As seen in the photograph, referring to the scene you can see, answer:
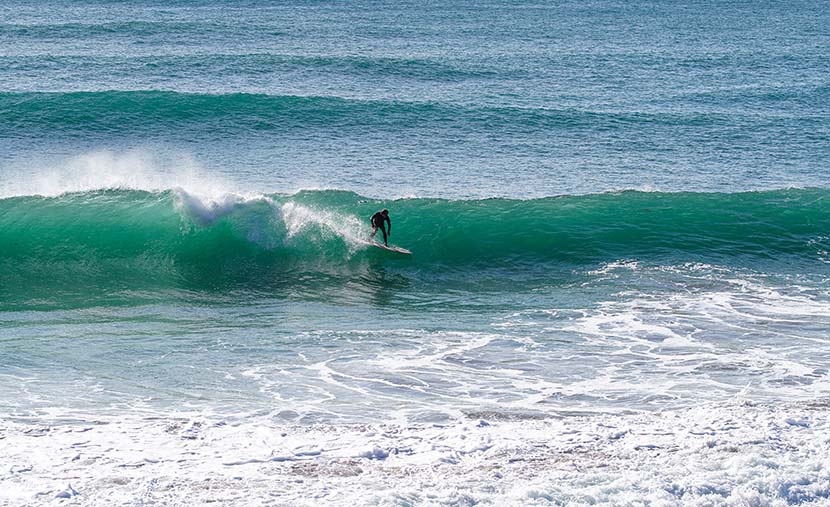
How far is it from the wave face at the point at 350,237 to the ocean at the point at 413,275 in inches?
2.5

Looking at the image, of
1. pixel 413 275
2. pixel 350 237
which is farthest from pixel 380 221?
pixel 413 275

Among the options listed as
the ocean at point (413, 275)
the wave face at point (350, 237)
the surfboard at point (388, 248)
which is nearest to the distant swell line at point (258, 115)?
the ocean at point (413, 275)

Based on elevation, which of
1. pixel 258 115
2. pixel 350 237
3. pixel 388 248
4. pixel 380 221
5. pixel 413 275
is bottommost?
pixel 413 275

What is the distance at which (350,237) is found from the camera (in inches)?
684

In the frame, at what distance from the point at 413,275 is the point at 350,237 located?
1.72m

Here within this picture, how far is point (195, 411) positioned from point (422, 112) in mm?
17343

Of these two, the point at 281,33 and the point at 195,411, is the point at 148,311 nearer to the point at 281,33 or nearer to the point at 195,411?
the point at 195,411

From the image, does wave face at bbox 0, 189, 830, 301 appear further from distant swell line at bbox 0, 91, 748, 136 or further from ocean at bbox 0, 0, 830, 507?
distant swell line at bbox 0, 91, 748, 136

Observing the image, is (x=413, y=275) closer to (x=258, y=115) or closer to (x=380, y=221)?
(x=380, y=221)

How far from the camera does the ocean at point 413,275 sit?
881cm

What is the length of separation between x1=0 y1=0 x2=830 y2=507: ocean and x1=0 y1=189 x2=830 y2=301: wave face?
0.06 m

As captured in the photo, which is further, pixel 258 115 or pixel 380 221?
pixel 258 115

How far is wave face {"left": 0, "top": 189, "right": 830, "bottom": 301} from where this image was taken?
16328mm

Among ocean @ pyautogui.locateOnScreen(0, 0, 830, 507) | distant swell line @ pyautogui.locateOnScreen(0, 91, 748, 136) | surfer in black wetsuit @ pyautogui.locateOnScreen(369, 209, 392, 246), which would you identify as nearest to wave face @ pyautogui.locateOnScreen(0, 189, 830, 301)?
ocean @ pyautogui.locateOnScreen(0, 0, 830, 507)
